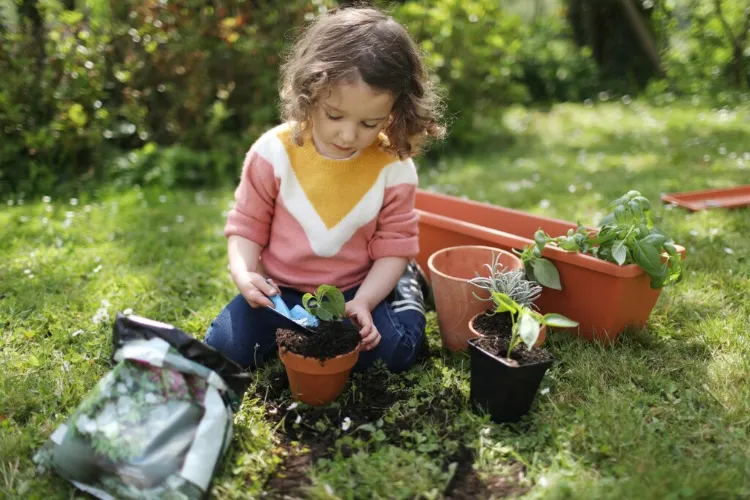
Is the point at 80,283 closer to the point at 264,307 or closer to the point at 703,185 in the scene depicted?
the point at 264,307

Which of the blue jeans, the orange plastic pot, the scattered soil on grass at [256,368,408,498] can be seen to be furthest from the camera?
the blue jeans

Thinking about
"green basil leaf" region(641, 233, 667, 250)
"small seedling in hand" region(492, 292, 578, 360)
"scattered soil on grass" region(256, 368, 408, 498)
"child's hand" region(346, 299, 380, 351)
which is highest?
"green basil leaf" region(641, 233, 667, 250)

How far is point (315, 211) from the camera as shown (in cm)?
232

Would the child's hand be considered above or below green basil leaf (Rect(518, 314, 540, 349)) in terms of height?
below

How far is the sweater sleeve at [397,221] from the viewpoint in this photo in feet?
7.74

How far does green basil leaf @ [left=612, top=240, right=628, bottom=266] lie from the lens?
2.13 metres

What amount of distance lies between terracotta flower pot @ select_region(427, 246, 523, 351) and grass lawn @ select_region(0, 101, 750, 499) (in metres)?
0.10

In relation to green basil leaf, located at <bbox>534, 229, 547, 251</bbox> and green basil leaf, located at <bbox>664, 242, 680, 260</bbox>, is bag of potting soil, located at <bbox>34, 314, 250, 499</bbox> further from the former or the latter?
green basil leaf, located at <bbox>664, 242, 680, 260</bbox>

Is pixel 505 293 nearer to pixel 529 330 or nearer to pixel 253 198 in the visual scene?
pixel 529 330

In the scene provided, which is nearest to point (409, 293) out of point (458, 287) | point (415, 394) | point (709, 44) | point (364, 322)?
point (458, 287)

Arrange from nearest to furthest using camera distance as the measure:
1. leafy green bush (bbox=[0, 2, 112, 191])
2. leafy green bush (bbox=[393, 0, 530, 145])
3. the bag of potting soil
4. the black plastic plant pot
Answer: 1. the bag of potting soil
2. the black plastic plant pot
3. leafy green bush (bbox=[0, 2, 112, 191])
4. leafy green bush (bbox=[393, 0, 530, 145])

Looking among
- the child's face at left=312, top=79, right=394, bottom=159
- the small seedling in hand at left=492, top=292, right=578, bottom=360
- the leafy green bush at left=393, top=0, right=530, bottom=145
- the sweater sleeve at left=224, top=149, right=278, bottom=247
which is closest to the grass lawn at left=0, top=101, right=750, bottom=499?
A: the small seedling in hand at left=492, top=292, right=578, bottom=360

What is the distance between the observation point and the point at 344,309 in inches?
79.8

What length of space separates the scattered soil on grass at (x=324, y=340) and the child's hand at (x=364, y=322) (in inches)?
2.4
